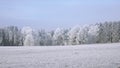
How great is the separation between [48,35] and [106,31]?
105ft

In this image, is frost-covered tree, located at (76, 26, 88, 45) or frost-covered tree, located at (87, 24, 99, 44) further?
frost-covered tree, located at (87, 24, 99, 44)

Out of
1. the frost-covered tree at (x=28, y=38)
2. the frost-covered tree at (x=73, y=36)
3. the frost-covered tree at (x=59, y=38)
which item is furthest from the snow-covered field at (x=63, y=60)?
the frost-covered tree at (x=59, y=38)

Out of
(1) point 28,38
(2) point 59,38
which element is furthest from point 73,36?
(1) point 28,38

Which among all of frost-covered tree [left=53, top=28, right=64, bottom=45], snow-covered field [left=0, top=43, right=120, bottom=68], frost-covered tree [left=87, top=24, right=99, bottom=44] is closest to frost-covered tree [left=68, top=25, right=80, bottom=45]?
frost-covered tree [left=53, top=28, right=64, bottom=45]

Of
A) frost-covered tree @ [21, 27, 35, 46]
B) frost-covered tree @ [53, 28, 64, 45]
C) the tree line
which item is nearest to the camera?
the tree line

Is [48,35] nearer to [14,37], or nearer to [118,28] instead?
[14,37]

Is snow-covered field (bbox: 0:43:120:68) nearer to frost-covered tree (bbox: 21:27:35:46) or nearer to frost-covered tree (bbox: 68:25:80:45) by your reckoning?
frost-covered tree (bbox: 68:25:80:45)

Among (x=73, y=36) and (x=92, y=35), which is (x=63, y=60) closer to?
(x=73, y=36)

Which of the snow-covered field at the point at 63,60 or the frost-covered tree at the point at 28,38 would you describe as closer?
the snow-covered field at the point at 63,60

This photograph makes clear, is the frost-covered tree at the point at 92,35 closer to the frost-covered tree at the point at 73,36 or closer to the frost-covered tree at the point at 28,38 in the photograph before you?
the frost-covered tree at the point at 73,36

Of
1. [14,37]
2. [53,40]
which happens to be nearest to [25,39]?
[14,37]

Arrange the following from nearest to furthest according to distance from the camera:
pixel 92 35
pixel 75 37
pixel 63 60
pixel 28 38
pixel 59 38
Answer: pixel 63 60 → pixel 75 37 → pixel 92 35 → pixel 28 38 → pixel 59 38

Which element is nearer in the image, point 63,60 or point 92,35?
point 63,60

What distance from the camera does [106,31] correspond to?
88875 mm
